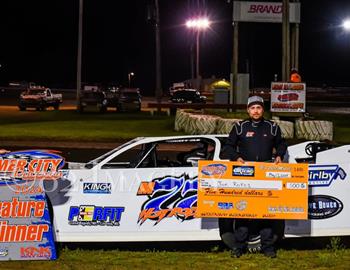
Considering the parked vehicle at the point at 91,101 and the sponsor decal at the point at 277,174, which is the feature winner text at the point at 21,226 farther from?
the parked vehicle at the point at 91,101

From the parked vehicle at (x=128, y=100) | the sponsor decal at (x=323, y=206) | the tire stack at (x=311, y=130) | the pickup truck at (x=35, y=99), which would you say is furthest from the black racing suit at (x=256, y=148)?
the pickup truck at (x=35, y=99)

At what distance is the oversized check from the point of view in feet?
22.1

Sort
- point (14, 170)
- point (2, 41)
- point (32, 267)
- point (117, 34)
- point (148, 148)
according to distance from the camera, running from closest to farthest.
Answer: point (32, 267) → point (14, 170) → point (148, 148) → point (2, 41) → point (117, 34)

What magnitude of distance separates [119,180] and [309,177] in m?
2.02

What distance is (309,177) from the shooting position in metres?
7.25

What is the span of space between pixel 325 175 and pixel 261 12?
23140 mm

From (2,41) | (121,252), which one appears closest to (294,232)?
(121,252)

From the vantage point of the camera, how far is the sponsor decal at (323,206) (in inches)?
286

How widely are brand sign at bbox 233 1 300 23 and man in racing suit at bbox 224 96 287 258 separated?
23.3m

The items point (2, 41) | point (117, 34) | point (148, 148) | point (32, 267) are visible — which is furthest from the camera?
point (117, 34)

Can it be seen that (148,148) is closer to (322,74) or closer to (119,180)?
(119,180)

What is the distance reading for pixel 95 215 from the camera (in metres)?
7.25

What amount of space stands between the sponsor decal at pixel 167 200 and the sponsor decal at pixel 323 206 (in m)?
1.25

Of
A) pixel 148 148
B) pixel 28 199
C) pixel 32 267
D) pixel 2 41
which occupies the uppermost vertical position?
pixel 2 41
